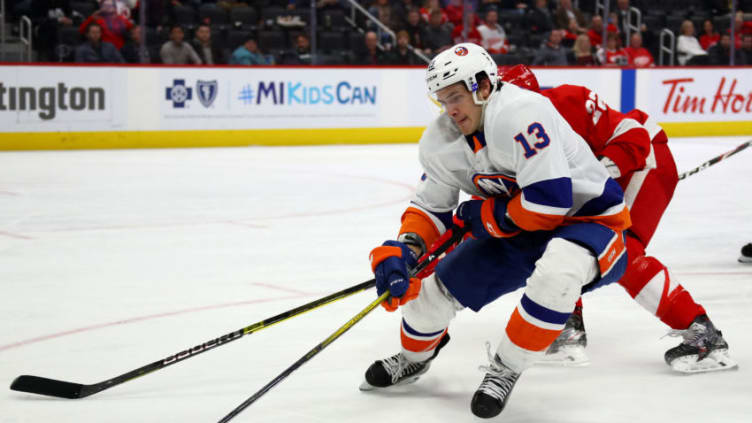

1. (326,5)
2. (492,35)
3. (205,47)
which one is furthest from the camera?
→ (492,35)

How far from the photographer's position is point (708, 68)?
12.1m

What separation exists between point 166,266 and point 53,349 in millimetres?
1320

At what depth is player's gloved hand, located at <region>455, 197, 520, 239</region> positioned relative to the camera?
249 centimetres

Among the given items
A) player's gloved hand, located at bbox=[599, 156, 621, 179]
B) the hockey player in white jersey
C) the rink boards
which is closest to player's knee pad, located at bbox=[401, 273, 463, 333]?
the hockey player in white jersey

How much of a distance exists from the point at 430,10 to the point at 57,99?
4.38 m

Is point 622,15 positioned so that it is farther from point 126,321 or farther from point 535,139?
point 535,139

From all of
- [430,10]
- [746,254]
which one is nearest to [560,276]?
[746,254]

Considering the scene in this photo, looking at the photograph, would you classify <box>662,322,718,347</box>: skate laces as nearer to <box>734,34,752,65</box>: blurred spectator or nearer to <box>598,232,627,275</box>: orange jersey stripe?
<box>598,232,627,275</box>: orange jersey stripe

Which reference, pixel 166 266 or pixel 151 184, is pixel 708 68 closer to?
pixel 151 184

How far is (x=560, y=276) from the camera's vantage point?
2357 millimetres

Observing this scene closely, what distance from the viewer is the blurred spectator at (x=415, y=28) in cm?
1150

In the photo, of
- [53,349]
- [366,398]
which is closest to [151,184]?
[53,349]

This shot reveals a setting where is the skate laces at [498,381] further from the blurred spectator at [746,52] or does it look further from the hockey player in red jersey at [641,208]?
the blurred spectator at [746,52]

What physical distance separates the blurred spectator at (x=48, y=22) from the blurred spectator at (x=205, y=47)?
4.05 feet
